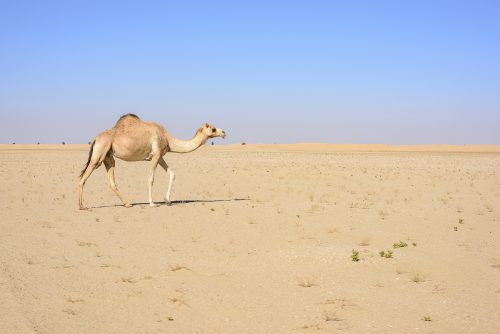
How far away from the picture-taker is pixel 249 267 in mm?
9688

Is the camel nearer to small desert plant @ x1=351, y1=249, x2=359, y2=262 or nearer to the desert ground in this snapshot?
the desert ground

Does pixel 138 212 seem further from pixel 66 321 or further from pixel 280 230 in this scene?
pixel 66 321

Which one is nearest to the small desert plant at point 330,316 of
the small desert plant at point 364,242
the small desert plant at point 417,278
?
the small desert plant at point 417,278

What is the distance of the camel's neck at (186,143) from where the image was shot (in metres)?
17.6

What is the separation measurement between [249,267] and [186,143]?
8.65m

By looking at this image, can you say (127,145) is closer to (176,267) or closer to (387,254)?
(176,267)

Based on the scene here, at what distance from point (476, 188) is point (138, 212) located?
646 inches

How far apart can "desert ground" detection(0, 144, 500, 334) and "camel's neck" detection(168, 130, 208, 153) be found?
1.69 meters

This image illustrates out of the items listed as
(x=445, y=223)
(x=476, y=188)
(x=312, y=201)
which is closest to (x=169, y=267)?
(x=445, y=223)

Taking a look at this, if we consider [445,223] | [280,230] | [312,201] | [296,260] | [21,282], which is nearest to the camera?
[21,282]

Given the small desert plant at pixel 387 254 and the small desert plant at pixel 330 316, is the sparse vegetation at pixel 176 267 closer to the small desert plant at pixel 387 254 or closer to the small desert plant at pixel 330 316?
the small desert plant at pixel 330 316

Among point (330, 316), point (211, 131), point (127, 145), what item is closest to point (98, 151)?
point (127, 145)

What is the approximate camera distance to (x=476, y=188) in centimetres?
2600

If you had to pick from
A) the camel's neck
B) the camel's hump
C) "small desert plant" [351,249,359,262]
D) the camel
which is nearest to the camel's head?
the camel's neck
